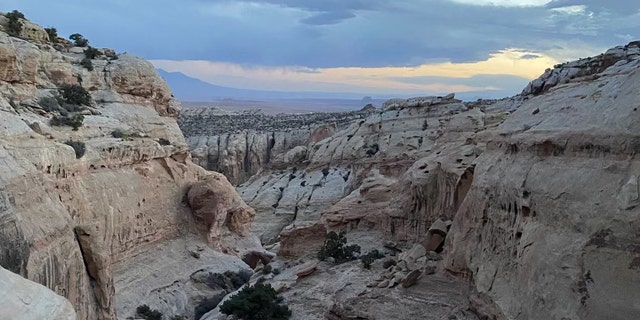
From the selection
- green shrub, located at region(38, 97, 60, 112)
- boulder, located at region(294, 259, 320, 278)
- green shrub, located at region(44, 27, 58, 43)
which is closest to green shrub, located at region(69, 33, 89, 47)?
green shrub, located at region(44, 27, 58, 43)

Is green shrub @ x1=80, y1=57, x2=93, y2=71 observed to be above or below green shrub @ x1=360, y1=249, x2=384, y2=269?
above

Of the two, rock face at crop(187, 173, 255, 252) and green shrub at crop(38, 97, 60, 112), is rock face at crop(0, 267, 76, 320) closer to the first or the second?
green shrub at crop(38, 97, 60, 112)

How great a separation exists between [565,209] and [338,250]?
14896mm

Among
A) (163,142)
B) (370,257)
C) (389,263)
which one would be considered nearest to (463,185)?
(389,263)

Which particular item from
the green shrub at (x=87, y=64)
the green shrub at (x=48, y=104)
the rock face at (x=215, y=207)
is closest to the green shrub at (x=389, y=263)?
the rock face at (x=215, y=207)

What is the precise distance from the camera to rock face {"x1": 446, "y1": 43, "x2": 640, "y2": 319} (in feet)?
30.1

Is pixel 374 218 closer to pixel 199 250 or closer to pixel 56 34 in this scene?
pixel 199 250

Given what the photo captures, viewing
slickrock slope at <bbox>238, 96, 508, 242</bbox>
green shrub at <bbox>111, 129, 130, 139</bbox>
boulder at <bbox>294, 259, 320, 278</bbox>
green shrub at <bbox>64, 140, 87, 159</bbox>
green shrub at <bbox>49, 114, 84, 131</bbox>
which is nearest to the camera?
green shrub at <bbox>64, 140, 87, 159</bbox>

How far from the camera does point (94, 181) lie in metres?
22.8

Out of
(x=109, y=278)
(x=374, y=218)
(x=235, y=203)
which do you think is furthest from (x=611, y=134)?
(x=235, y=203)

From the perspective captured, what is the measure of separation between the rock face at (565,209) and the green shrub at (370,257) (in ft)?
23.0

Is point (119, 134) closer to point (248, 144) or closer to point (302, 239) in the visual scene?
point (302, 239)

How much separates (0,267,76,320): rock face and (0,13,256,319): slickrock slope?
5.19m

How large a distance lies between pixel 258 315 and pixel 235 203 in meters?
16.1
